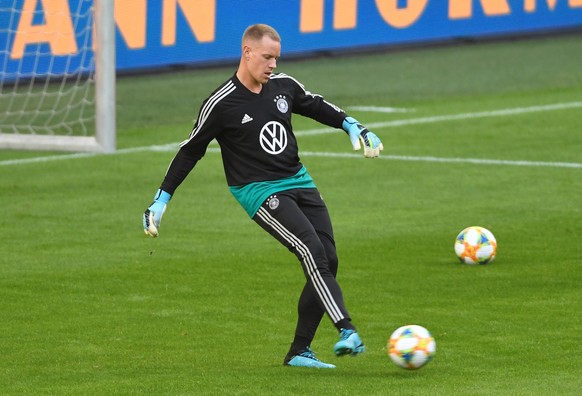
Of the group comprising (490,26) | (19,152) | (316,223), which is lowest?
(316,223)

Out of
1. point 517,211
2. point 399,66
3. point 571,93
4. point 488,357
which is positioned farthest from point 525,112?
point 488,357

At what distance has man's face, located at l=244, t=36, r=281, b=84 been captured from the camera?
27.9ft

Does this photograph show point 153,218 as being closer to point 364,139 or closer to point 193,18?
point 364,139

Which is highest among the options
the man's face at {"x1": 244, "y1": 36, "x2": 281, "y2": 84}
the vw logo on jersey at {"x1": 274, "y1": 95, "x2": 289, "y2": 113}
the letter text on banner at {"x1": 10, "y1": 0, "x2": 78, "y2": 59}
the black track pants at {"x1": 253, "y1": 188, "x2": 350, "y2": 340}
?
the letter text on banner at {"x1": 10, "y1": 0, "x2": 78, "y2": 59}

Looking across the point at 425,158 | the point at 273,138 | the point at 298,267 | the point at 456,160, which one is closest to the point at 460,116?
the point at 425,158

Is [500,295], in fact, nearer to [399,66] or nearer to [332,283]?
[332,283]

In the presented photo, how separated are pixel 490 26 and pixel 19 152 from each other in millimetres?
10998

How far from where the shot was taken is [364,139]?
8883 millimetres

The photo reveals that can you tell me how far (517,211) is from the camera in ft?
47.5

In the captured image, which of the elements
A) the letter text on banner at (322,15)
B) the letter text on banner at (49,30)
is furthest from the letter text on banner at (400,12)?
the letter text on banner at (49,30)

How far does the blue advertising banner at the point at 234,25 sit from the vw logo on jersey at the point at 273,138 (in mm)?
10223

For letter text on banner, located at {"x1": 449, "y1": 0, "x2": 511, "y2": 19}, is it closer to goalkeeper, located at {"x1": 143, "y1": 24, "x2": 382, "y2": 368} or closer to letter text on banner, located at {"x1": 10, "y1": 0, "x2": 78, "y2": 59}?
letter text on banner, located at {"x1": 10, "y1": 0, "x2": 78, "y2": 59}

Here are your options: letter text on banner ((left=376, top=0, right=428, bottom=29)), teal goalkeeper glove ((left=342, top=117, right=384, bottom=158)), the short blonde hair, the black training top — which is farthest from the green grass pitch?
letter text on banner ((left=376, top=0, right=428, bottom=29))

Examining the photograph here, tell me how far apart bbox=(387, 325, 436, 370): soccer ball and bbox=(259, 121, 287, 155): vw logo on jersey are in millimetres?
1296
